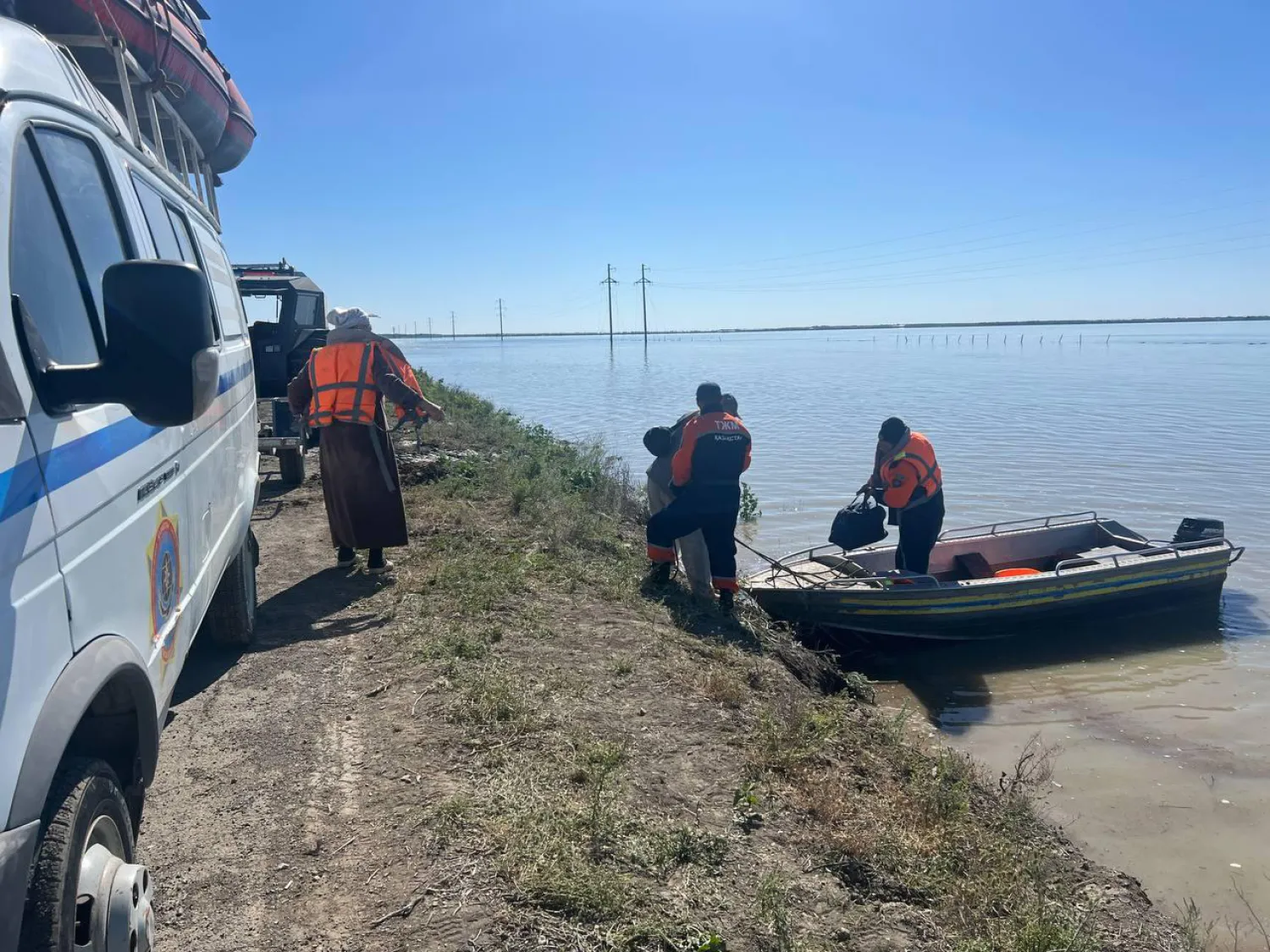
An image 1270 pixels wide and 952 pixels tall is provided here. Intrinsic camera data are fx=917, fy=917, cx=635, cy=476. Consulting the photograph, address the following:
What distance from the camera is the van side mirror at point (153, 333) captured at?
2.03 m

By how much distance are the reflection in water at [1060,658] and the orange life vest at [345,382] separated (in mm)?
5133

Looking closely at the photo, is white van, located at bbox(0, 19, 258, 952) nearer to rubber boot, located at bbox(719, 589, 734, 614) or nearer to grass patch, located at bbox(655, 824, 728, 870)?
grass patch, located at bbox(655, 824, 728, 870)

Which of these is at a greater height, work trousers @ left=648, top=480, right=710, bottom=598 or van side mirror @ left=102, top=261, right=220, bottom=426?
van side mirror @ left=102, top=261, right=220, bottom=426

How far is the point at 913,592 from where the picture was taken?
8.91 metres

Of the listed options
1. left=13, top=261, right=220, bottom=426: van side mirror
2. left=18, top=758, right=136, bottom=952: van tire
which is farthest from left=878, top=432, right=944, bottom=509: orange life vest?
left=18, top=758, right=136, bottom=952: van tire

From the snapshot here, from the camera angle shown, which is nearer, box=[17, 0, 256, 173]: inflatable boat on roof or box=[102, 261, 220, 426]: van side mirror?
box=[102, 261, 220, 426]: van side mirror

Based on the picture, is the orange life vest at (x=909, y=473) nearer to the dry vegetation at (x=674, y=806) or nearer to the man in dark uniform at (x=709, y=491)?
the man in dark uniform at (x=709, y=491)

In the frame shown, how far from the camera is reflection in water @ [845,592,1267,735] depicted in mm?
8508

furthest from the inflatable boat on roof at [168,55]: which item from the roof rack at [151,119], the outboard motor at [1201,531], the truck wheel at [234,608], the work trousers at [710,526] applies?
the outboard motor at [1201,531]

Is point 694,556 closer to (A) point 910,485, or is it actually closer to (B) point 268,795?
(A) point 910,485

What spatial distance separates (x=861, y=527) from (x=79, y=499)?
8.44 meters

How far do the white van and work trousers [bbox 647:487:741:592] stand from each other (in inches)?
203

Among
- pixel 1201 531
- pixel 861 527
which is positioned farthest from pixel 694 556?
pixel 1201 531

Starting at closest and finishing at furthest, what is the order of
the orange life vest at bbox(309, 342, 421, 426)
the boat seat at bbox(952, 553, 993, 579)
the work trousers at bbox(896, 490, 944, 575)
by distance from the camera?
the orange life vest at bbox(309, 342, 421, 426) → the work trousers at bbox(896, 490, 944, 575) → the boat seat at bbox(952, 553, 993, 579)
